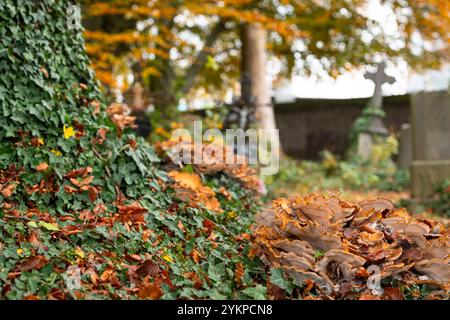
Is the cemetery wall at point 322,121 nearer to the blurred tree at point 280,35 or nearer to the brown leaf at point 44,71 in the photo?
the blurred tree at point 280,35

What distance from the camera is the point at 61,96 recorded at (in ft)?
14.4

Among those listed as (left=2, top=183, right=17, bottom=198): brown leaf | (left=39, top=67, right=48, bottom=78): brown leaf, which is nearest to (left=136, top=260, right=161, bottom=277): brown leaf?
(left=2, top=183, right=17, bottom=198): brown leaf

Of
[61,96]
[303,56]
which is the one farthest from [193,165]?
[303,56]

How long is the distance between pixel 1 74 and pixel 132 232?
155cm

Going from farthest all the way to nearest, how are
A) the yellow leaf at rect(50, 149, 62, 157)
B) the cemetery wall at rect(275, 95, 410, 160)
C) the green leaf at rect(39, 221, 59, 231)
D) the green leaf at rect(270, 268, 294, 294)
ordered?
1. the cemetery wall at rect(275, 95, 410, 160)
2. the yellow leaf at rect(50, 149, 62, 157)
3. the green leaf at rect(39, 221, 59, 231)
4. the green leaf at rect(270, 268, 294, 294)

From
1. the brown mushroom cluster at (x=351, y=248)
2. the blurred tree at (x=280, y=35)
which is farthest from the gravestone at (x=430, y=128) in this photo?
the brown mushroom cluster at (x=351, y=248)

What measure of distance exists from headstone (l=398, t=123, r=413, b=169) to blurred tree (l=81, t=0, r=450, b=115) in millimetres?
2401

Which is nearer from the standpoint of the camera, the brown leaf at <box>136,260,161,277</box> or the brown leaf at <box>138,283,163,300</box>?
the brown leaf at <box>138,283,163,300</box>

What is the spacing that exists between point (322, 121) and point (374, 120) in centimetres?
518

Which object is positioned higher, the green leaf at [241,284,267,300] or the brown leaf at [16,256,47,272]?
the brown leaf at [16,256,47,272]

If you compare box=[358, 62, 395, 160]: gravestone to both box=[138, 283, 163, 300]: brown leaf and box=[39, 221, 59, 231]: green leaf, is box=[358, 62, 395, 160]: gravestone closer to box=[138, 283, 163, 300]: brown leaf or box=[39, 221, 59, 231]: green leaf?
box=[39, 221, 59, 231]: green leaf

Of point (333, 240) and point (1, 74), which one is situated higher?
point (1, 74)

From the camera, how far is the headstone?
14.8 metres

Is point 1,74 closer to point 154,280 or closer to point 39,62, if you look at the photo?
point 39,62
